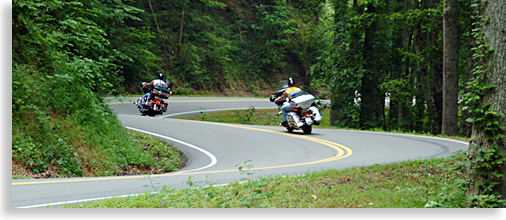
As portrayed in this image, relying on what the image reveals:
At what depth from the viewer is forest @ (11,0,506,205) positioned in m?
10.2

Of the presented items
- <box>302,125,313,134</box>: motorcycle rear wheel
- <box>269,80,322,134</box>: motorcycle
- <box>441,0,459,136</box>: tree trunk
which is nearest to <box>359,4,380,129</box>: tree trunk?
<box>441,0,459,136</box>: tree trunk

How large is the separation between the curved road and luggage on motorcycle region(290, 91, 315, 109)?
116cm

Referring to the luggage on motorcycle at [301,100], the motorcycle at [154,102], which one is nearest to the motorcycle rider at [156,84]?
the motorcycle at [154,102]

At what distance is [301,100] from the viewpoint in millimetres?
14695

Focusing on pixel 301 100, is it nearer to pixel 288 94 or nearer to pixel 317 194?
pixel 288 94

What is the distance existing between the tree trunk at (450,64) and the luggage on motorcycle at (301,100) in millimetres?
5552

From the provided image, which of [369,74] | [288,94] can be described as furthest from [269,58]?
[288,94]

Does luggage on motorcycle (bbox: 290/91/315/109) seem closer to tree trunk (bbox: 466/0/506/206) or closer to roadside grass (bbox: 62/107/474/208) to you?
roadside grass (bbox: 62/107/474/208)

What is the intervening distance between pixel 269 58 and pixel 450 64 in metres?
28.3

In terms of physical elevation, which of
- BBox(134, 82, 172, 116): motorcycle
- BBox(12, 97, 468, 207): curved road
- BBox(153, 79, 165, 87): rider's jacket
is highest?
BBox(153, 79, 165, 87): rider's jacket

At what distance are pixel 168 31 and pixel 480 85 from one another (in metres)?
33.3

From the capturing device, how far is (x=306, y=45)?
151 feet
